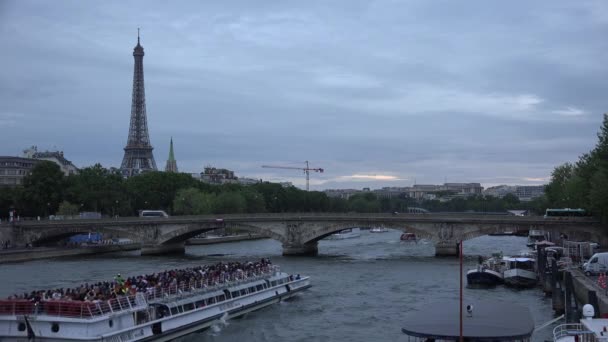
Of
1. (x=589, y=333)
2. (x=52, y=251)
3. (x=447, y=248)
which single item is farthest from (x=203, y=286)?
(x=52, y=251)

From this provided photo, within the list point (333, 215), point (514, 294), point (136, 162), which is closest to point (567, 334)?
point (514, 294)

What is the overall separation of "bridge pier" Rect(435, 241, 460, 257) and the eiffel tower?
103508mm

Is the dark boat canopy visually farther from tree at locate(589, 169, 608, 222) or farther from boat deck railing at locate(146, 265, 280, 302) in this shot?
tree at locate(589, 169, 608, 222)

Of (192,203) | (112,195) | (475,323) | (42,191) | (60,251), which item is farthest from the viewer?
(192,203)

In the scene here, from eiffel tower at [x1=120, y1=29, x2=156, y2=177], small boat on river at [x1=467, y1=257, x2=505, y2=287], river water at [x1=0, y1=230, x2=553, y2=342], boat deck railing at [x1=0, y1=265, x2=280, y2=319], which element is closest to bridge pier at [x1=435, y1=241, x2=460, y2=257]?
river water at [x1=0, y1=230, x2=553, y2=342]

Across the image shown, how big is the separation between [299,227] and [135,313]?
44.2 meters

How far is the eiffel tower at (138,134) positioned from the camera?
15725cm

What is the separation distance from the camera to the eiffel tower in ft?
516

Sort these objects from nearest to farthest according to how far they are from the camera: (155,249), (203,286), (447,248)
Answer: (203,286) → (447,248) → (155,249)

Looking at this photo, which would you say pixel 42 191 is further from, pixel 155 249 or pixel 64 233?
pixel 155 249

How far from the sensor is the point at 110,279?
49.9 meters

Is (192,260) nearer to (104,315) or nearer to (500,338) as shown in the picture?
(104,315)

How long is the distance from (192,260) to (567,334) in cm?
4831

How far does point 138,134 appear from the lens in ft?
539
